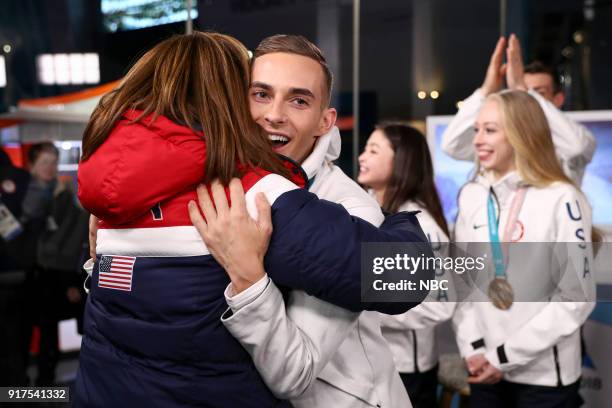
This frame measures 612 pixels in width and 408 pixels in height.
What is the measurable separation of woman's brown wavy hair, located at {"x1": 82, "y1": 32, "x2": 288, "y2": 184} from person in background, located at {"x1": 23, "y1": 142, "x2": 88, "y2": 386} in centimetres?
321

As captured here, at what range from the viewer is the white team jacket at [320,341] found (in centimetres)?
98

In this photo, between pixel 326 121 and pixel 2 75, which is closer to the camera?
pixel 326 121

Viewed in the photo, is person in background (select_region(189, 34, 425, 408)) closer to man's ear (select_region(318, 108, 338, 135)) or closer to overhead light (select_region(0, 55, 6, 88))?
man's ear (select_region(318, 108, 338, 135))

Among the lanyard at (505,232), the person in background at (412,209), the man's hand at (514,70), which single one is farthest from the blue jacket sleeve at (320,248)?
the man's hand at (514,70)

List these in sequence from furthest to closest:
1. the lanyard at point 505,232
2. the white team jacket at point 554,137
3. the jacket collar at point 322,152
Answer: the white team jacket at point 554,137, the lanyard at point 505,232, the jacket collar at point 322,152

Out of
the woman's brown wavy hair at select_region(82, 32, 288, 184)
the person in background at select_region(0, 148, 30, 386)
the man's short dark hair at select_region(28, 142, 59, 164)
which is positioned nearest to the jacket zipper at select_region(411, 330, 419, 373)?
the woman's brown wavy hair at select_region(82, 32, 288, 184)

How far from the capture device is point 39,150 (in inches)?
161

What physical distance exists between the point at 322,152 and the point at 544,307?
1305 mm

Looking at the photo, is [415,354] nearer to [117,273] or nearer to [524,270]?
[524,270]

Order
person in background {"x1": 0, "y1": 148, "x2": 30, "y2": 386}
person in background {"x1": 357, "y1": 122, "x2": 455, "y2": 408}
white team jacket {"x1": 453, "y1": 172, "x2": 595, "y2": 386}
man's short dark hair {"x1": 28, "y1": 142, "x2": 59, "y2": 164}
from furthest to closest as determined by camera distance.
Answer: man's short dark hair {"x1": 28, "y1": 142, "x2": 59, "y2": 164} → person in background {"x1": 0, "y1": 148, "x2": 30, "y2": 386} → person in background {"x1": 357, "y1": 122, "x2": 455, "y2": 408} → white team jacket {"x1": 453, "y1": 172, "x2": 595, "y2": 386}

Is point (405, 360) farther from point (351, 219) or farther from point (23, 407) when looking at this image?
point (23, 407)

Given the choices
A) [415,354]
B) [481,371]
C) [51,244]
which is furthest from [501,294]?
[51,244]

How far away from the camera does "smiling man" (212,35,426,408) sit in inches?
39.0

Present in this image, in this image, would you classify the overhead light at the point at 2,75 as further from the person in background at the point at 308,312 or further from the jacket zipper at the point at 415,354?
the person in background at the point at 308,312
